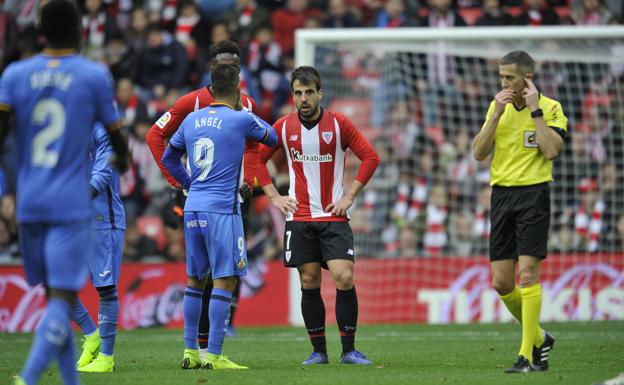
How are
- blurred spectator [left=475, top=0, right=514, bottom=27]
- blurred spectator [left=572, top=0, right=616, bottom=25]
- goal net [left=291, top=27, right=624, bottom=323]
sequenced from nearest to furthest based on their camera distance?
goal net [left=291, top=27, right=624, bottom=323] → blurred spectator [left=475, top=0, right=514, bottom=27] → blurred spectator [left=572, top=0, right=616, bottom=25]

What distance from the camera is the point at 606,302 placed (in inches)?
585

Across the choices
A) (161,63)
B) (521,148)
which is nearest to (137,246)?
(161,63)

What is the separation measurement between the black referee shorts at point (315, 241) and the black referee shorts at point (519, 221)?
126 centimetres

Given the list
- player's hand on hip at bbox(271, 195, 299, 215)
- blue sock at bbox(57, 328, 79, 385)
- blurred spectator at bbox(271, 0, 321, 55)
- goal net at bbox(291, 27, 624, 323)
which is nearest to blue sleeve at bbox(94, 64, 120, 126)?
blue sock at bbox(57, 328, 79, 385)

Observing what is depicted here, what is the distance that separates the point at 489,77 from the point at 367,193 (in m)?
2.65

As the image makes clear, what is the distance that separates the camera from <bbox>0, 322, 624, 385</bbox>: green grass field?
25.3 feet

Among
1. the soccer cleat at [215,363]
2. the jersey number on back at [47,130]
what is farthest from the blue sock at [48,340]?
the soccer cleat at [215,363]

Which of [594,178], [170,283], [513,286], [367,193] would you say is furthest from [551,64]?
[513,286]

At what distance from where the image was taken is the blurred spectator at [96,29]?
746 inches

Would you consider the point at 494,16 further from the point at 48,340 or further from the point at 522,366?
the point at 48,340

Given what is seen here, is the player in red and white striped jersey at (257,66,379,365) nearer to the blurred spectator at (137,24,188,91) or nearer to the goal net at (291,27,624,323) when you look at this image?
the goal net at (291,27,624,323)

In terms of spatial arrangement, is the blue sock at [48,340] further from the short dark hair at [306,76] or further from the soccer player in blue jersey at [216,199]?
the short dark hair at [306,76]

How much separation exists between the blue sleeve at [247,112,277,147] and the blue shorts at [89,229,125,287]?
1.47 meters

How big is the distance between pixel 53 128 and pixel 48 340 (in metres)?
1.14
